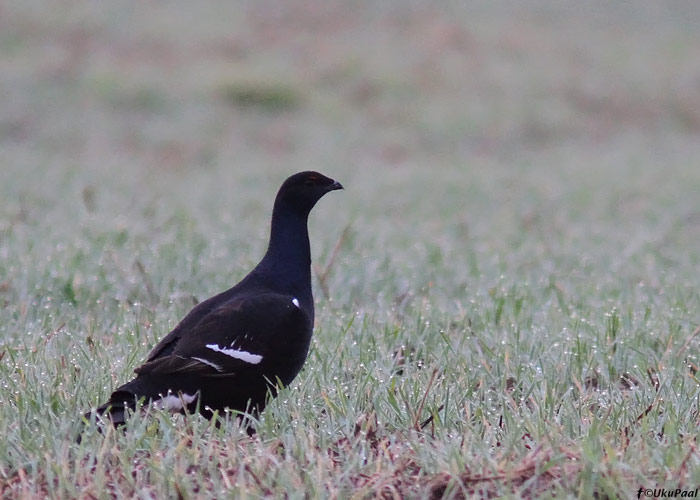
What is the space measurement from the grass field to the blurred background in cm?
7

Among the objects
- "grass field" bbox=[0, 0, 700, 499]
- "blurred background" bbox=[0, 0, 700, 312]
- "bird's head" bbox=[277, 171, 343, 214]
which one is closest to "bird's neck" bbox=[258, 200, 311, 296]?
"bird's head" bbox=[277, 171, 343, 214]

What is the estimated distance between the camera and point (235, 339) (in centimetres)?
388

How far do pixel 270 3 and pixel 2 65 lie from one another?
23.3 feet

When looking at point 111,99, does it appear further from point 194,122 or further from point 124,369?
point 124,369

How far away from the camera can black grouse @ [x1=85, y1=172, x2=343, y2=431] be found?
12.4 feet

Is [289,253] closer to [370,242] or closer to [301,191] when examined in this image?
[301,191]

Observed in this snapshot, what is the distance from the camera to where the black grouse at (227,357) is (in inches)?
149

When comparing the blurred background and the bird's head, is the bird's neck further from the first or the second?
the blurred background

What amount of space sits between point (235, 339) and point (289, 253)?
532 millimetres

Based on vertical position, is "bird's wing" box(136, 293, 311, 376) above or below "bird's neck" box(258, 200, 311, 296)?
below

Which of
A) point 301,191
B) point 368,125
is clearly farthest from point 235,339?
point 368,125

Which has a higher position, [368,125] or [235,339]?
[235,339]

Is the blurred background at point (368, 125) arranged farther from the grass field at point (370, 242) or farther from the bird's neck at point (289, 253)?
the bird's neck at point (289, 253)

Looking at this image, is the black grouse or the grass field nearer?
the grass field
